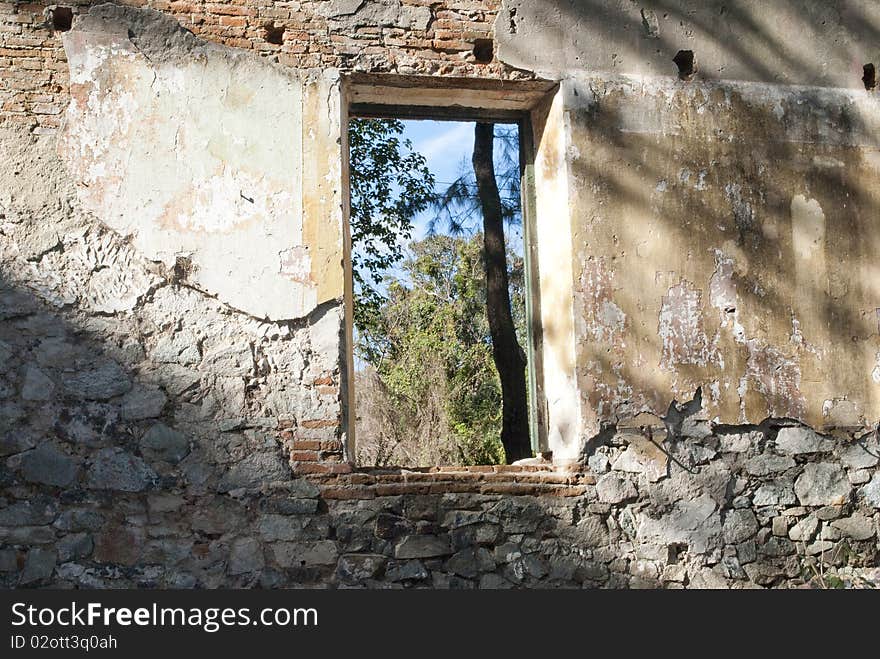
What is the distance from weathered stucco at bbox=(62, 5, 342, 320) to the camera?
15.9 ft

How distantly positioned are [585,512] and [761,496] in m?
0.90

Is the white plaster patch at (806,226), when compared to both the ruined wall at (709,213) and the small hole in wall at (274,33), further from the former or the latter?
the small hole in wall at (274,33)

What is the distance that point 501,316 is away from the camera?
9.04 metres

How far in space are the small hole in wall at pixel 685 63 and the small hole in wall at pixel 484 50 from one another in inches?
38.7

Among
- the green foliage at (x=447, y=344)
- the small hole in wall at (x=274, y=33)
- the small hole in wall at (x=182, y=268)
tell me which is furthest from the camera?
the green foliage at (x=447, y=344)

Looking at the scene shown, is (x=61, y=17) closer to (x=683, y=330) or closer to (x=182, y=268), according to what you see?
(x=182, y=268)

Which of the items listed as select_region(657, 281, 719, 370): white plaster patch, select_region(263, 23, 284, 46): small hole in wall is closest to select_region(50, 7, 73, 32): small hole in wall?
select_region(263, 23, 284, 46): small hole in wall

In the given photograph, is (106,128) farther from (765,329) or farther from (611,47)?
(765,329)

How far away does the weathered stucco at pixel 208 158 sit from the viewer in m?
4.85

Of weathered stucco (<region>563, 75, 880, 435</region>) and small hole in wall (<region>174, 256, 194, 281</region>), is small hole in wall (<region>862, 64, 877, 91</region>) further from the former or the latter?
small hole in wall (<region>174, 256, 194, 281</region>)

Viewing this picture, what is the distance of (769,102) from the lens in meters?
5.54

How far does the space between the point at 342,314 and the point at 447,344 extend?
869 cm

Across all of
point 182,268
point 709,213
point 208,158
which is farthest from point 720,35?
point 182,268

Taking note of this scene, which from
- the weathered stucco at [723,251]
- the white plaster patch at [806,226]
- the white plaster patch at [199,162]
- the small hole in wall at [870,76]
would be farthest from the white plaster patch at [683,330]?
the white plaster patch at [199,162]
